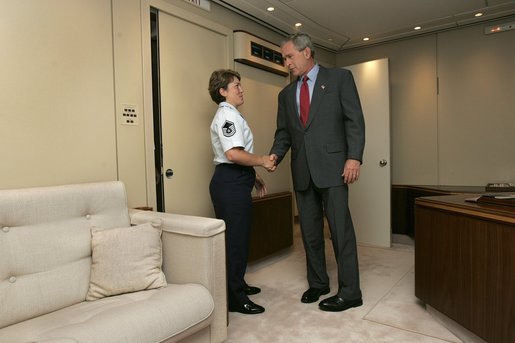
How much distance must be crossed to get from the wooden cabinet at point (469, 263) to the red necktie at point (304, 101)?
88 cm

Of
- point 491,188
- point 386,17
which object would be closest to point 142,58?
point 386,17

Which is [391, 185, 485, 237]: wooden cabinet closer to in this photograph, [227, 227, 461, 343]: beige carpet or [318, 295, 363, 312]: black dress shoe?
[227, 227, 461, 343]: beige carpet

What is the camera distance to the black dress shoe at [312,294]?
7.80ft

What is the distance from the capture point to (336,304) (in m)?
2.23

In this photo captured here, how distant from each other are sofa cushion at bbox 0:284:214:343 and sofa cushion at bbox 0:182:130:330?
0.07m

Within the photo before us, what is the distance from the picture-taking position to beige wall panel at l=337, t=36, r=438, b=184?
12.9 feet

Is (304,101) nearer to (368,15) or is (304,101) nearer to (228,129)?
(228,129)

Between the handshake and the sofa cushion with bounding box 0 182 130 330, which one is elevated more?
the handshake

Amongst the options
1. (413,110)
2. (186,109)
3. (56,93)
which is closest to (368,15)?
(413,110)

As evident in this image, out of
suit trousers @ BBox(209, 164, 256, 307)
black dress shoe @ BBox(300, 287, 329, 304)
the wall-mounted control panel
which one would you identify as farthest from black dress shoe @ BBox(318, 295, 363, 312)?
the wall-mounted control panel

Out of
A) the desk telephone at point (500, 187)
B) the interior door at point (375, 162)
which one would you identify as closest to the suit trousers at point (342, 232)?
the interior door at point (375, 162)

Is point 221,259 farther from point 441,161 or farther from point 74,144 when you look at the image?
point 441,161

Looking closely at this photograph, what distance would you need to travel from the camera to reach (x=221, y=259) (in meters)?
1.71

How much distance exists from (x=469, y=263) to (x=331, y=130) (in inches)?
41.2
